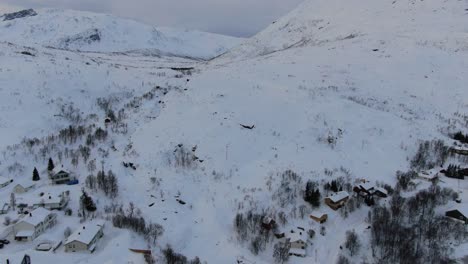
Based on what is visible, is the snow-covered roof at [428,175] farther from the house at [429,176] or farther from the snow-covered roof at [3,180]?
the snow-covered roof at [3,180]

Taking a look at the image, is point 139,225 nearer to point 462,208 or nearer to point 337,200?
point 337,200

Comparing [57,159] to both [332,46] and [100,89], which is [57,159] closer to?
[100,89]

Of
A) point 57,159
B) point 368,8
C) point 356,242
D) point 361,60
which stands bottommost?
point 356,242

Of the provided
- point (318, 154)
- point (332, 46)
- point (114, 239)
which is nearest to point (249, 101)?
point (318, 154)

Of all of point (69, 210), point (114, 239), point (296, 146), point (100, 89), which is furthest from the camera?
point (100, 89)

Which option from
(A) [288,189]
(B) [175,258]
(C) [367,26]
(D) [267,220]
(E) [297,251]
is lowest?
(E) [297,251]

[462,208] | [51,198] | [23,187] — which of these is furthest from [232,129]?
[462,208]

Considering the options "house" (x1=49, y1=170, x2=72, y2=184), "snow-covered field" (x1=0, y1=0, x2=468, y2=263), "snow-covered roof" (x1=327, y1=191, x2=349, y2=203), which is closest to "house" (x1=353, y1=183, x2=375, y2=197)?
"snow-covered roof" (x1=327, y1=191, x2=349, y2=203)

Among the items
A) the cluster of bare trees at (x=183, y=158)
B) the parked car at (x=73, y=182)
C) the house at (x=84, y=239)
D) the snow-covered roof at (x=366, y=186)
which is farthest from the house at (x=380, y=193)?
the parked car at (x=73, y=182)
